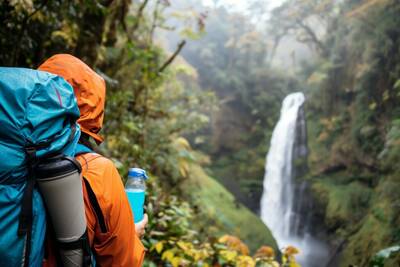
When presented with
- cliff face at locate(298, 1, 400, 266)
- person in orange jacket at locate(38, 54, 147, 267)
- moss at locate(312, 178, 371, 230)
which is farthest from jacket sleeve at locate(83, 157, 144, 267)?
moss at locate(312, 178, 371, 230)

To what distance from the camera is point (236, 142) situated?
699 inches

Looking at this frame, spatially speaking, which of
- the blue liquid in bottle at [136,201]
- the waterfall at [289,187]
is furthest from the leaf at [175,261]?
the waterfall at [289,187]

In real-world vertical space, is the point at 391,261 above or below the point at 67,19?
above

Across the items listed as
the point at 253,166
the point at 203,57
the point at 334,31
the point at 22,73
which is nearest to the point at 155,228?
the point at 22,73

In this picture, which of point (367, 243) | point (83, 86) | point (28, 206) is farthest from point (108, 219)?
point (367, 243)

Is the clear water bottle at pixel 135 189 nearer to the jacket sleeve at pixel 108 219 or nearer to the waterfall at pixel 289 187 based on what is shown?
the jacket sleeve at pixel 108 219

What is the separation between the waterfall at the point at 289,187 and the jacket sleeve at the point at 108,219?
38.8 ft

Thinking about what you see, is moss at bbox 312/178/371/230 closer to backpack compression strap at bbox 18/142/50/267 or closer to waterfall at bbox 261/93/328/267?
waterfall at bbox 261/93/328/267

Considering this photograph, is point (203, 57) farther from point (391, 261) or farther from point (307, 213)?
point (391, 261)

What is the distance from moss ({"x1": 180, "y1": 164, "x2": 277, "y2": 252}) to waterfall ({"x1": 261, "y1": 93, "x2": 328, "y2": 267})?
9.56 feet

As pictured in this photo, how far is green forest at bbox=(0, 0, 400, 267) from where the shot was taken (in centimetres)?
346

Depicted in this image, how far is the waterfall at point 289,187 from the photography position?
12.6m

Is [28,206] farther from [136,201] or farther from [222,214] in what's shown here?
[222,214]

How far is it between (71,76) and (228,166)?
15686 mm
